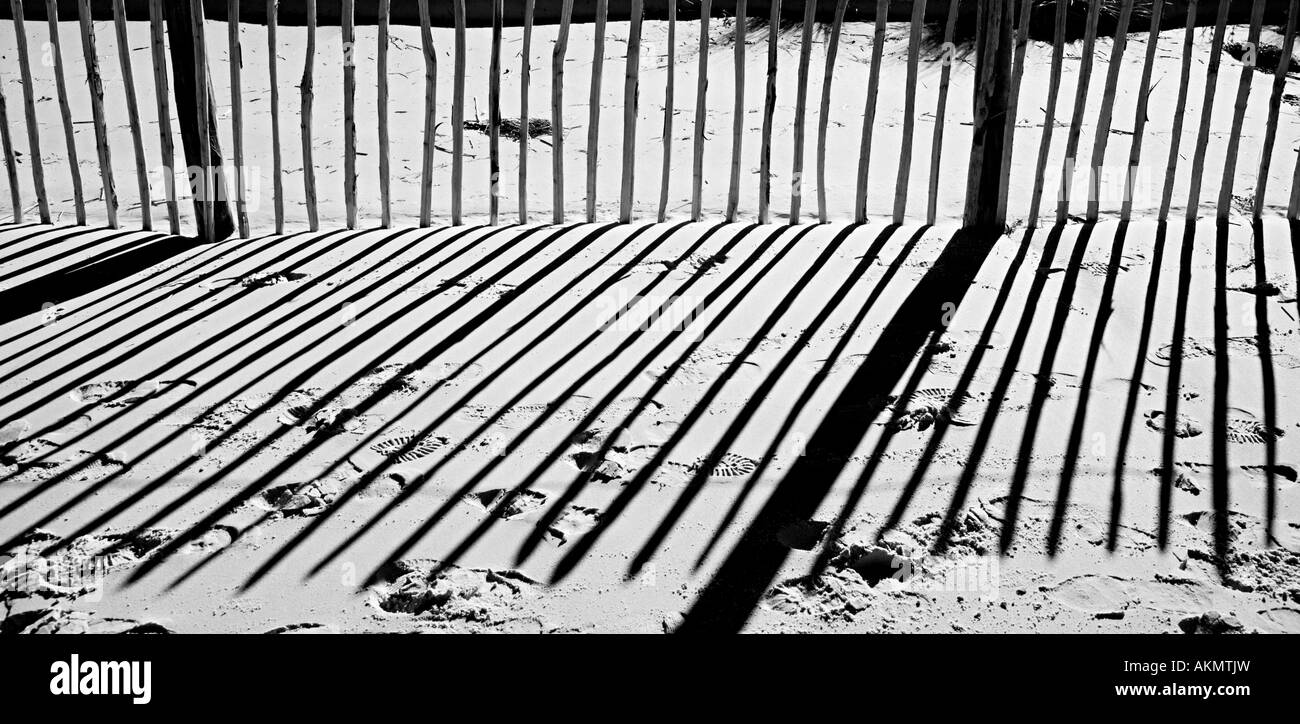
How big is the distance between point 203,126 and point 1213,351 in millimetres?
4338

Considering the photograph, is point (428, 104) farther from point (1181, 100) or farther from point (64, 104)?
point (1181, 100)

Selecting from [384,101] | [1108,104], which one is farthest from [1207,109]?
[384,101]

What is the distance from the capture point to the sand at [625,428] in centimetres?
219

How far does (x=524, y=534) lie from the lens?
2400 mm

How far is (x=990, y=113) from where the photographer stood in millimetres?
4277

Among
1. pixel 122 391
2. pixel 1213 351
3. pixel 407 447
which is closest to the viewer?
pixel 407 447

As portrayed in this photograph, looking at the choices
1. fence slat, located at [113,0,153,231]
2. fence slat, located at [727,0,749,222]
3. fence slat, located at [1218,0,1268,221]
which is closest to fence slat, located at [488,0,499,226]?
fence slat, located at [727,0,749,222]

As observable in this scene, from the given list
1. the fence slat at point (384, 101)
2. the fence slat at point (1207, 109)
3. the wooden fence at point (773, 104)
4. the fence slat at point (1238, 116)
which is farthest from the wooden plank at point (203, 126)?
the fence slat at point (1238, 116)

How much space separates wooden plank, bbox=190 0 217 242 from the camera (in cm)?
436

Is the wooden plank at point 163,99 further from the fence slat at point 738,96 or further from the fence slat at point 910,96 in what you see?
the fence slat at point 910,96

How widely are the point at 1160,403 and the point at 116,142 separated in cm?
645

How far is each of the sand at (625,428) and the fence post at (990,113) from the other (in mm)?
213

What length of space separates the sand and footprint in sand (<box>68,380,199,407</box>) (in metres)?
0.02
